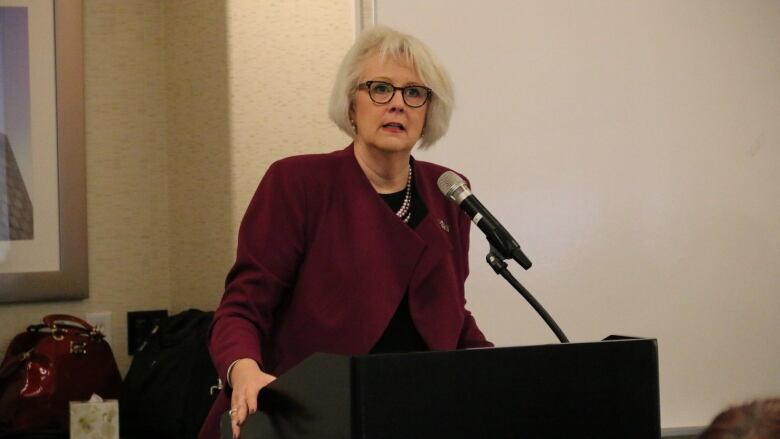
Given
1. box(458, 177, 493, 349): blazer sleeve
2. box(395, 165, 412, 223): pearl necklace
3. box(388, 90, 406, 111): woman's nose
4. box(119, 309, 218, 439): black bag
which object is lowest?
box(119, 309, 218, 439): black bag

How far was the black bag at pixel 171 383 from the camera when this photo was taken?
2.61m

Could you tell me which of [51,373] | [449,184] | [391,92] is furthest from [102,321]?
[449,184]

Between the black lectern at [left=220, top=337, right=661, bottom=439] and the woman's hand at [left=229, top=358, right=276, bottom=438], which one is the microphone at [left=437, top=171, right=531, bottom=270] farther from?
the woman's hand at [left=229, top=358, right=276, bottom=438]

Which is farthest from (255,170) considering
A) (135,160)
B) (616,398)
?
(616,398)

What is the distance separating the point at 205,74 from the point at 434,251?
1.26 m

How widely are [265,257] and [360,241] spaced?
16 centimetres

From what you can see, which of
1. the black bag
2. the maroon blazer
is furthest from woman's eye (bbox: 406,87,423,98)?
the black bag

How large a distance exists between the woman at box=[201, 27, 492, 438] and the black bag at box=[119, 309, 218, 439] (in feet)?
2.66

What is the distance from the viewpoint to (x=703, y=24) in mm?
3020

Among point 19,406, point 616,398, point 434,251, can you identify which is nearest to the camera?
point 616,398

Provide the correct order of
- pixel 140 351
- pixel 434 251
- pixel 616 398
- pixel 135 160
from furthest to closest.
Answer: pixel 135 160 < pixel 140 351 < pixel 434 251 < pixel 616 398

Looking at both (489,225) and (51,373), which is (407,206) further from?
(51,373)

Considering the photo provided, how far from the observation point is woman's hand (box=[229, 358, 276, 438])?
142cm

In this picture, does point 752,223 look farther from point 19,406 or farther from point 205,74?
point 19,406
